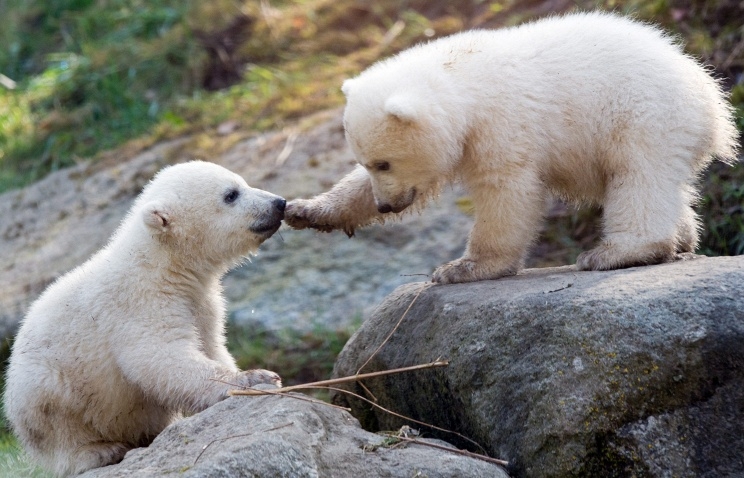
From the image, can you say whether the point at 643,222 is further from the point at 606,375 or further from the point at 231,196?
the point at 231,196

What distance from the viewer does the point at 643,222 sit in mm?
5129

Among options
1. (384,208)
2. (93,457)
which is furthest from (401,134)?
(93,457)

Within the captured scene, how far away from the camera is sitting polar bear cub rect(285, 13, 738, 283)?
17.0 ft

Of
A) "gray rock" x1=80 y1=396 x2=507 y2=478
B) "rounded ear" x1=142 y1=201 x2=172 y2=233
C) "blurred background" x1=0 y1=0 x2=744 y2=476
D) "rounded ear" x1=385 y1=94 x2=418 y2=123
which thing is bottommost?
"blurred background" x1=0 y1=0 x2=744 y2=476

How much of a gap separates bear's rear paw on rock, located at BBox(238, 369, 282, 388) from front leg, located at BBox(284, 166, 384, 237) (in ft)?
4.72

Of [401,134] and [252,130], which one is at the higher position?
[401,134]

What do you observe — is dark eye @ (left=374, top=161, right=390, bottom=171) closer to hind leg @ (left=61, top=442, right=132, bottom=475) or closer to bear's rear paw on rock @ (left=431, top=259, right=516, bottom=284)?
bear's rear paw on rock @ (left=431, top=259, right=516, bottom=284)

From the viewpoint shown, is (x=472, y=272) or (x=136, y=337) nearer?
(x=136, y=337)

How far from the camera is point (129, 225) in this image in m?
5.57

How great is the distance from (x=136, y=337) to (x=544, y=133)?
8.41 feet

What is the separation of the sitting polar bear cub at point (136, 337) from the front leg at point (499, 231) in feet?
4.06

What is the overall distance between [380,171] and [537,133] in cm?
95

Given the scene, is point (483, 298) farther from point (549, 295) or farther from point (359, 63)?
point (359, 63)

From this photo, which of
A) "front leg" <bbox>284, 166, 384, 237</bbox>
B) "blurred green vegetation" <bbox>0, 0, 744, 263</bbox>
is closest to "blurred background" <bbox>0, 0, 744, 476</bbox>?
"blurred green vegetation" <bbox>0, 0, 744, 263</bbox>
